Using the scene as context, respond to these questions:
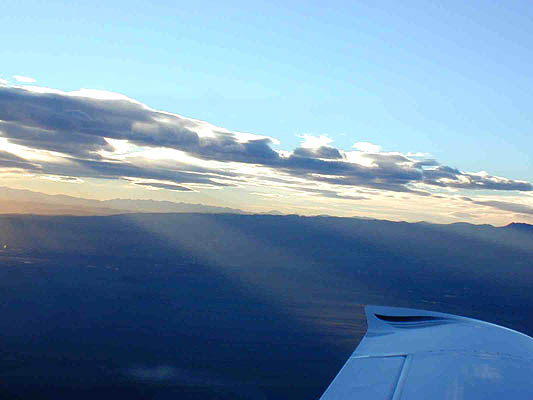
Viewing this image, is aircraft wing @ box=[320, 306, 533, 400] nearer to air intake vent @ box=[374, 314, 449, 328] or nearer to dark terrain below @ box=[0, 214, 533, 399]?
air intake vent @ box=[374, 314, 449, 328]

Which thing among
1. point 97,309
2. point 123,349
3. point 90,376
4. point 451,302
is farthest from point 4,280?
point 451,302

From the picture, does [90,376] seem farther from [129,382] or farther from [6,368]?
[6,368]

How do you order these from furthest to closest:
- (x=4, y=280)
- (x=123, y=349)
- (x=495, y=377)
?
1. (x=4, y=280)
2. (x=123, y=349)
3. (x=495, y=377)

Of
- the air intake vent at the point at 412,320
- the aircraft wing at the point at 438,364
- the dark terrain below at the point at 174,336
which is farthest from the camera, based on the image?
the dark terrain below at the point at 174,336

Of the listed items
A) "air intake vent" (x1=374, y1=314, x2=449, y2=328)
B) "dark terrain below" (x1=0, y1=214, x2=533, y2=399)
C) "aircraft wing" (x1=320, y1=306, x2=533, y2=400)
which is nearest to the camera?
"aircraft wing" (x1=320, y1=306, x2=533, y2=400)

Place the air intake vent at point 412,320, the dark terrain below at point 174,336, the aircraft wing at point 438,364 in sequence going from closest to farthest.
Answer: the aircraft wing at point 438,364 → the air intake vent at point 412,320 → the dark terrain below at point 174,336

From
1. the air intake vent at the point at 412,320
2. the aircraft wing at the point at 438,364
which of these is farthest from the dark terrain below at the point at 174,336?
the aircraft wing at the point at 438,364

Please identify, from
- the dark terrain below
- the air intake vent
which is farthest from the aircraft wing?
the dark terrain below

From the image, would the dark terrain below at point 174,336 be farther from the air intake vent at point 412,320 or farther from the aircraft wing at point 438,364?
the aircraft wing at point 438,364

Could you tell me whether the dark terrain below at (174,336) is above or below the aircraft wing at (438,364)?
Result: below
